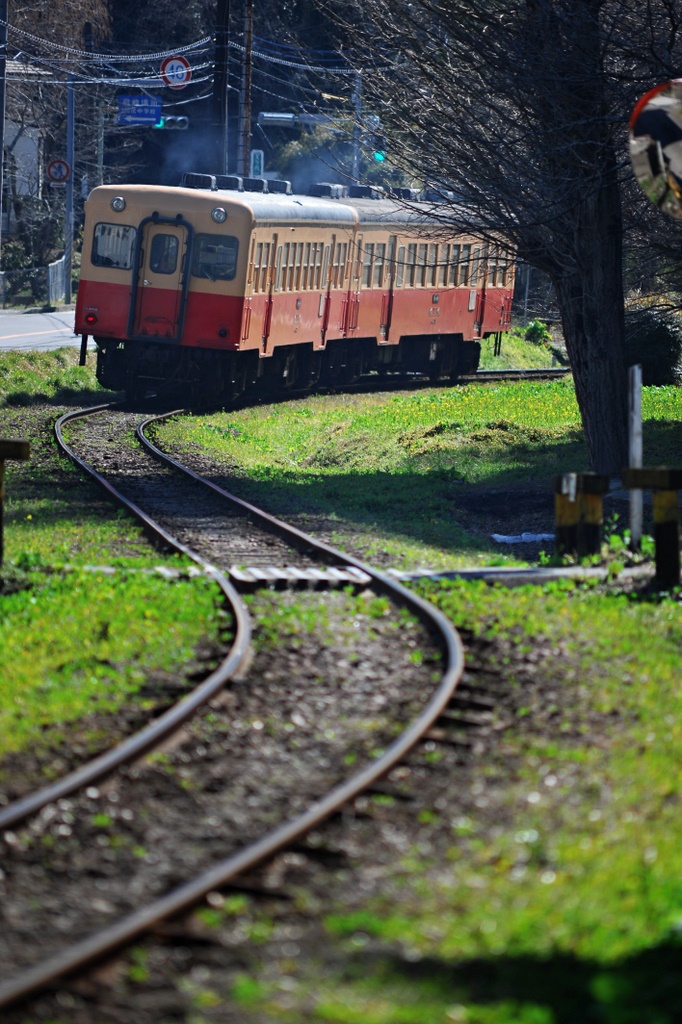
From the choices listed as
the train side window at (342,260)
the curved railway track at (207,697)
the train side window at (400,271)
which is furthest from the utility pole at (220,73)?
the curved railway track at (207,697)

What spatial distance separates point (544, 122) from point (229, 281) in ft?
26.9

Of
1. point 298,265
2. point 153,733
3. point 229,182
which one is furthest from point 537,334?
point 153,733

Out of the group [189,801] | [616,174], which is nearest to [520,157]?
[616,174]

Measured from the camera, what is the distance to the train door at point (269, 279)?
24156mm

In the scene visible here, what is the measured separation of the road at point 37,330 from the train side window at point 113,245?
5.65 meters

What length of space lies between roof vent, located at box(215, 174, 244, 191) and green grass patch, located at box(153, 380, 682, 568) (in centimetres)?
372

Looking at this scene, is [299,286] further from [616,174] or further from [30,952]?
[30,952]

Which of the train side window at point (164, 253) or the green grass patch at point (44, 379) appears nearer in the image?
the train side window at point (164, 253)

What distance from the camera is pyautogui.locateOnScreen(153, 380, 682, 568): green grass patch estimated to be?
1442 cm

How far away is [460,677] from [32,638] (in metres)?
2.60

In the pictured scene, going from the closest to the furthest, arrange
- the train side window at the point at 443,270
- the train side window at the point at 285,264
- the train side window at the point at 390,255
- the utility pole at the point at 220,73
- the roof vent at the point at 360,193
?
the train side window at the point at 285,264, the train side window at the point at 390,255, the roof vent at the point at 360,193, the train side window at the point at 443,270, the utility pole at the point at 220,73

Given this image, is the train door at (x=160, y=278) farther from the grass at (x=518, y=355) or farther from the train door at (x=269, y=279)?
the grass at (x=518, y=355)

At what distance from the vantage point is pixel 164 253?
23672 mm

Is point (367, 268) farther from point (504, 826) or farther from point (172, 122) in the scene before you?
point (504, 826)
